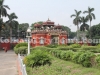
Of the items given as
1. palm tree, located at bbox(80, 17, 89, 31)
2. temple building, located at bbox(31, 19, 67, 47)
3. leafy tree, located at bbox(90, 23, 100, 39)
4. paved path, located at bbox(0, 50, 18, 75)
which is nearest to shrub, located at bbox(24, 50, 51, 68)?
paved path, located at bbox(0, 50, 18, 75)

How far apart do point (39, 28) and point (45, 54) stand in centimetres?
3029

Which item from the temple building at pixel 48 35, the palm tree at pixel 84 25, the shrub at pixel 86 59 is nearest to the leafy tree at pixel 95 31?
the palm tree at pixel 84 25

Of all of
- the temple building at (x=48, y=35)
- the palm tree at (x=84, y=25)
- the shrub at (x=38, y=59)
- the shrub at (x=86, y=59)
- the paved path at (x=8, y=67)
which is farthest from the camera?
the palm tree at (x=84, y=25)

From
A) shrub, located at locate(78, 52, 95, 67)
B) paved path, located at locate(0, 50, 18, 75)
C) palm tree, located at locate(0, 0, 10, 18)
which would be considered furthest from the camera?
palm tree, located at locate(0, 0, 10, 18)

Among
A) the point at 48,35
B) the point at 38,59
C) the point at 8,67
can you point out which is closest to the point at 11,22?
the point at 48,35

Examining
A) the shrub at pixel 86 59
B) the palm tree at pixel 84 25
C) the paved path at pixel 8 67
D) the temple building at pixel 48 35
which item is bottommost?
the paved path at pixel 8 67

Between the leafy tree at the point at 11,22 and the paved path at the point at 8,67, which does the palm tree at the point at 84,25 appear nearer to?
the leafy tree at the point at 11,22

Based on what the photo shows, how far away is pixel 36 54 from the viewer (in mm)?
10742

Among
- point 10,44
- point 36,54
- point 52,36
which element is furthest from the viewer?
point 10,44

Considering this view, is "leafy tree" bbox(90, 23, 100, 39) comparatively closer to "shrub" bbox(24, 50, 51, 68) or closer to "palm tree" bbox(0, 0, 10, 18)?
"palm tree" bbox(0, 0, 10, 18)

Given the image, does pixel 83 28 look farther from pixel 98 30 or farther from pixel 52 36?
pixel 52 36

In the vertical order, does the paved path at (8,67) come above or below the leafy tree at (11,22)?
below

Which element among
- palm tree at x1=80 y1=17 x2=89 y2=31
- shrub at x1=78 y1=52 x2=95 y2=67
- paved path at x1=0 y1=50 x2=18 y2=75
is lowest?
paved path at x1=0 y1=50 x2=18 y2=75

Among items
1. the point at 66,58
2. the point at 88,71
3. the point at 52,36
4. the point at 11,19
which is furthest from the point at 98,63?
the point at 11,19
